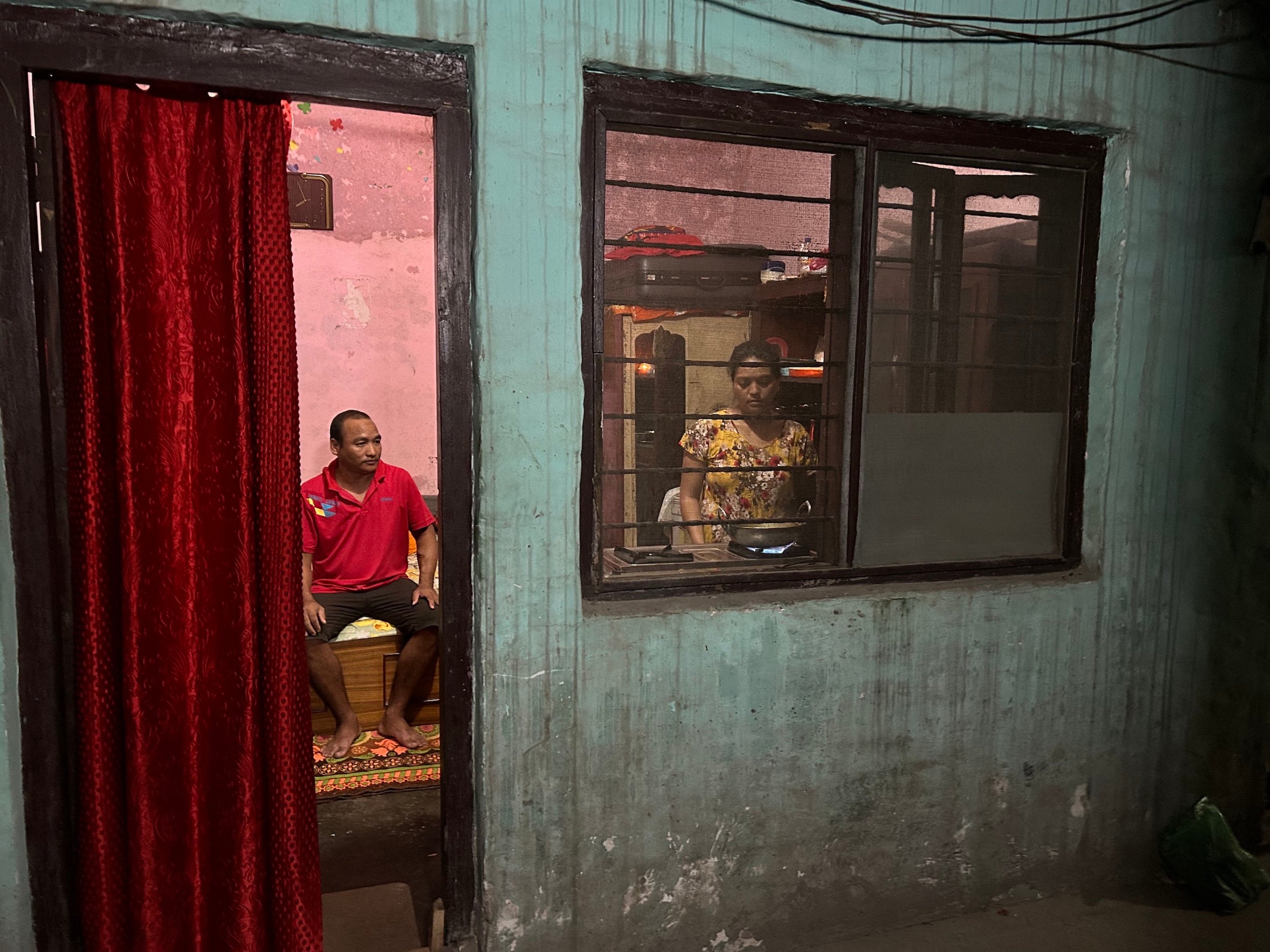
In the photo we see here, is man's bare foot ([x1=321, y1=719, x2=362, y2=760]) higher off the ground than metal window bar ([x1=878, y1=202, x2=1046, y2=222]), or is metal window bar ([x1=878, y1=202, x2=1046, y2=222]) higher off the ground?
metal window bar ([x1=878, y1=202, x2=1046, y2=222])

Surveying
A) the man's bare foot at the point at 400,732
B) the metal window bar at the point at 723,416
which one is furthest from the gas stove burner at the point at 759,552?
the man's bare foot at the point at 400,732

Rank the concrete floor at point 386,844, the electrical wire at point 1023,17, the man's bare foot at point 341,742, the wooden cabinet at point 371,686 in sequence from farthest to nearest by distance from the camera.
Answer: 1. the wooden cabinet at point 371,686
2. the man's bare foot at point 341,742
3. the concrete floor at point 386,844
4. the electrical wire at point 1023,17

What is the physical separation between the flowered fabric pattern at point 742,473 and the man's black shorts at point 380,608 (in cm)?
230

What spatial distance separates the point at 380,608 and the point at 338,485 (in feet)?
2.27

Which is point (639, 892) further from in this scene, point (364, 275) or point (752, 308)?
point (364, 275)

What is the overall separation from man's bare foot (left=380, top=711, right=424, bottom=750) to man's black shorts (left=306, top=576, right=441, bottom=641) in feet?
1.41

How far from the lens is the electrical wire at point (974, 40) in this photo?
2.41 meters

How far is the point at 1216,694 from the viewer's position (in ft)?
10.4

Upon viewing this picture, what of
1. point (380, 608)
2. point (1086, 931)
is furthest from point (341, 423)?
point (1086, 931)

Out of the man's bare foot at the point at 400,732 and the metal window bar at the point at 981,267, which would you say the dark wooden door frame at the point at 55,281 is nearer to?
the metal window bar at the point at 981,267

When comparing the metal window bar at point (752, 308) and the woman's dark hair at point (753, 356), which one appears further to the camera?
the woman's dark hair at point (753, 356)

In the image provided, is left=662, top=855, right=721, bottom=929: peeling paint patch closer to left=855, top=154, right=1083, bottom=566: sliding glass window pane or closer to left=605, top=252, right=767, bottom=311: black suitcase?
left=855, top=154, right=1083, bottom=566: sliding glass window pane

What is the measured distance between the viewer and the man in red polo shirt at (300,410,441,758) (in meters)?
4.42

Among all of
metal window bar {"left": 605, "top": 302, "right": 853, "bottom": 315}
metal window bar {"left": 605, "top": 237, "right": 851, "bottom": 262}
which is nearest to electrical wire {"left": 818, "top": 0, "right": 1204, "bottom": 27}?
metal window bar {"left": 605, "top": 237, "right": 851, "bottom": 262}
